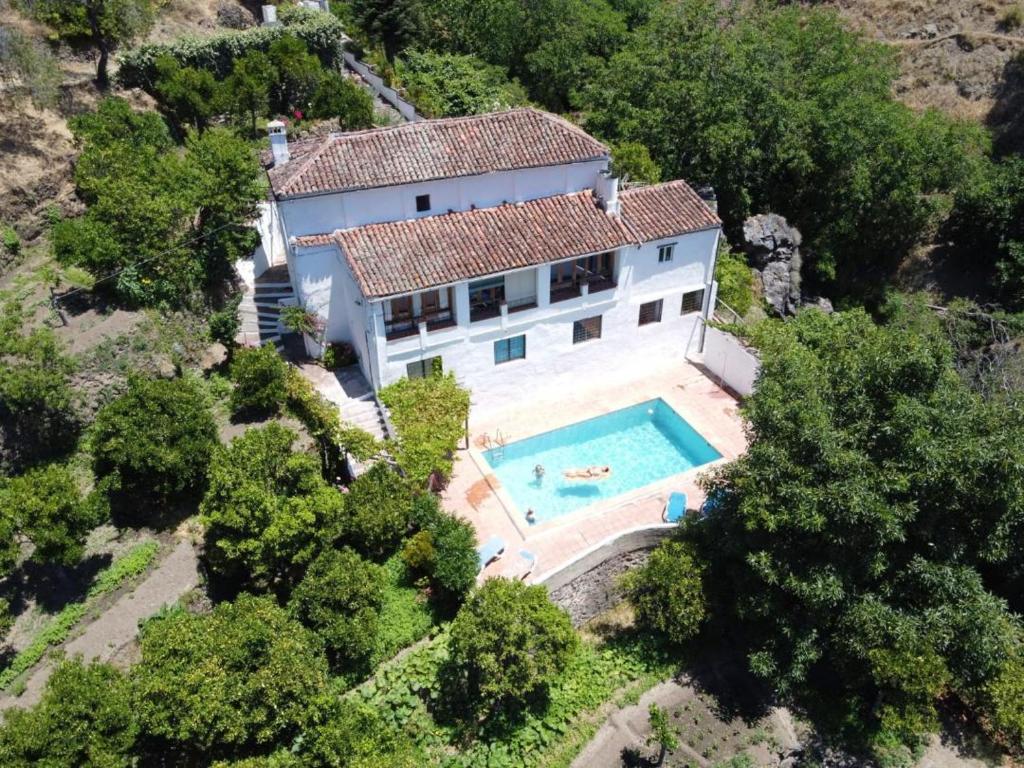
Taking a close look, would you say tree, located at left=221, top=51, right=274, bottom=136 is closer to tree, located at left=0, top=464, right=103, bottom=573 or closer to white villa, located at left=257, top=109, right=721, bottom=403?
white villa, located at left=257, top=109, right=721, bottom=403

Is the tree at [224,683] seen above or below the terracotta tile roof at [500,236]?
below

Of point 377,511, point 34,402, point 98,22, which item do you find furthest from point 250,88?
point 377,511

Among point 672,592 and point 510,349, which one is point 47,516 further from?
point 672,592

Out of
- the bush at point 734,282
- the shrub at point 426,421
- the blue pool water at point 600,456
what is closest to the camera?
the shrub at point 426,421

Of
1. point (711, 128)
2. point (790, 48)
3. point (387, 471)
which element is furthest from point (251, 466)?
point (790, 48)

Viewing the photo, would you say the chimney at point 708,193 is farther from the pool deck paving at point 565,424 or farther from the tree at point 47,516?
the tree at point 47,516

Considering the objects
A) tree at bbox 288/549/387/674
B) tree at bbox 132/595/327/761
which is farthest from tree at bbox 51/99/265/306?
tree at bbox 132/595/327/761

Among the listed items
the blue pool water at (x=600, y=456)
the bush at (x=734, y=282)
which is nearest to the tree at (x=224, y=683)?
the blue pool water at (x=600, y=456)

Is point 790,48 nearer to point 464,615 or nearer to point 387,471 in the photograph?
point 387,471
